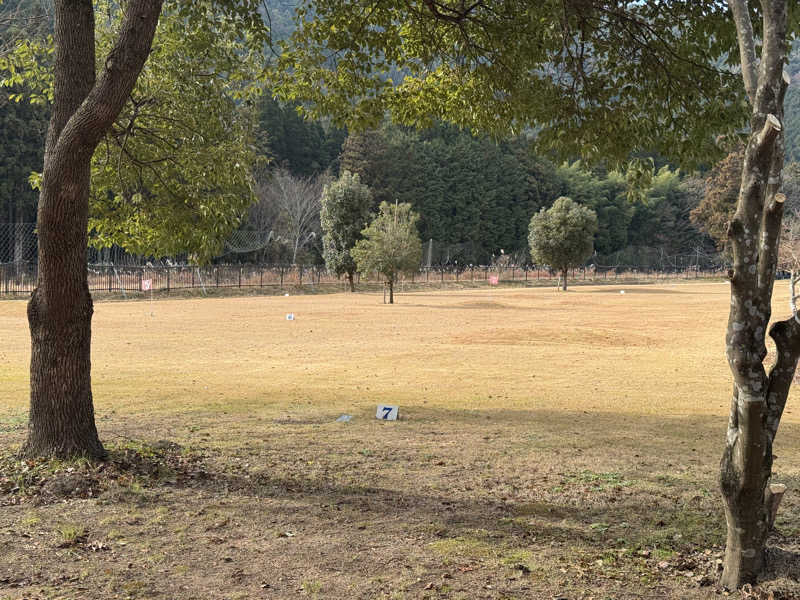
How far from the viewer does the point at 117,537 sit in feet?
16.5

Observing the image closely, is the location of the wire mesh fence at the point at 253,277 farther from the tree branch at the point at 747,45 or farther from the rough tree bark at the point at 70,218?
the tree branch at the point at 747,45

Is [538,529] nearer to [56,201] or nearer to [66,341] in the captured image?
[66,341]

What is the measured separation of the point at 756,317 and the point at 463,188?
3357 inches

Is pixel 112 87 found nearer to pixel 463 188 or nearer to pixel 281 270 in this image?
pixel 281 270

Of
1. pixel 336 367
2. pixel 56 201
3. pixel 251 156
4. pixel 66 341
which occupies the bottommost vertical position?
pixel 336 367

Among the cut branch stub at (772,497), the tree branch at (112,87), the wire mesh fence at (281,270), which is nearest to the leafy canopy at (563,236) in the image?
the wire mesh fence at (281,270)

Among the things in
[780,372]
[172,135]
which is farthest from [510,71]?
[780,372]

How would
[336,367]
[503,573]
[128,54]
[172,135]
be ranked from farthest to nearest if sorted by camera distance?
[336,367] → [172,135] → [128,54] → [503,573]

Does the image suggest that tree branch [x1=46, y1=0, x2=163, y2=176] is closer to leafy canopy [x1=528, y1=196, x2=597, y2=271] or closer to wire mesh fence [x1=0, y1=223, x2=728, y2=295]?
wire mesh fence [x1=0, y1=223, x2=728, y2=295]

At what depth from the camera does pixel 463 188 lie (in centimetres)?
8781

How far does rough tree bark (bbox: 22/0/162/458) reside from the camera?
5941 mm

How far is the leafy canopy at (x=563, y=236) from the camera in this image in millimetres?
62719

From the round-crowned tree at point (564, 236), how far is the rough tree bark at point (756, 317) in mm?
59336

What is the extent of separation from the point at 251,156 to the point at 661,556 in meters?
6.43
